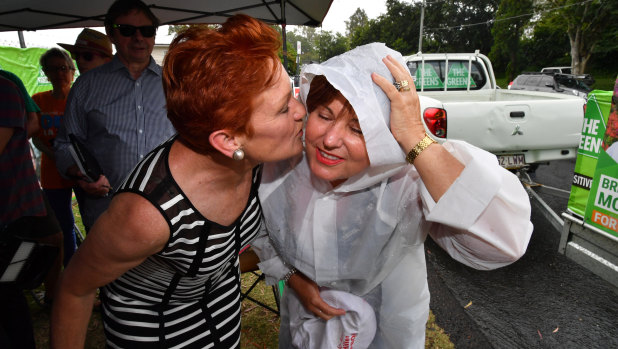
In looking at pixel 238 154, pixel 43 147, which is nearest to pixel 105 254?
pixel 238 154

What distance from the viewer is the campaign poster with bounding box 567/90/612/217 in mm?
2564

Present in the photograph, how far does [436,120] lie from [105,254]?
395 cm

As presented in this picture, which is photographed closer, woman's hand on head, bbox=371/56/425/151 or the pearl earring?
woman's hand on head, bbox=371/56/425/151

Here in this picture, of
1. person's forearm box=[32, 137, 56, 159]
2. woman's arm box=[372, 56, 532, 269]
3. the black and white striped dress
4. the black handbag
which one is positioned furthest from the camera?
person's forearm box=[32, 137, 56, 159]

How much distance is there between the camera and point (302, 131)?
137 cm

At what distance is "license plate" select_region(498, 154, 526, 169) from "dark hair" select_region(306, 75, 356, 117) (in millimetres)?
3894

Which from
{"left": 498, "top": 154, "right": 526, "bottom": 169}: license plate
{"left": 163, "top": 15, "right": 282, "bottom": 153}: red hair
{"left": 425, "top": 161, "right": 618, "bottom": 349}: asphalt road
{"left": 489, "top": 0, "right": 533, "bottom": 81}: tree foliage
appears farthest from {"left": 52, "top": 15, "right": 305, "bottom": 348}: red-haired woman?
{"left": 489, "top": 0, "right": 533, "bottom": 81}: tree foliage

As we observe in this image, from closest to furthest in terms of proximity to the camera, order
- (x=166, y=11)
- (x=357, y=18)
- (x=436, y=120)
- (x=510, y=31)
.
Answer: (x=166, y=11), (x=436, y=120), (x=510, y=31), (x=357, y=18)

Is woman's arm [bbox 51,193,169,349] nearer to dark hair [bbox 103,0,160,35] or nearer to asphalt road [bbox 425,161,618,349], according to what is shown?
dark hair [bbox 103,0,160,35]

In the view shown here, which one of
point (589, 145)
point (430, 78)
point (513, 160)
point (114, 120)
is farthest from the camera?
point (430, 78)

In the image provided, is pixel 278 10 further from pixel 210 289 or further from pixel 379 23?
pixel 379 23

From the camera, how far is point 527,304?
10.5ft

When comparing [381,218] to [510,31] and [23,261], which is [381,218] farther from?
[510,31]

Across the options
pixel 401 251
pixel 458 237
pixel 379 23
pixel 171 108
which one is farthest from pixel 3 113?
pixel 379 23
